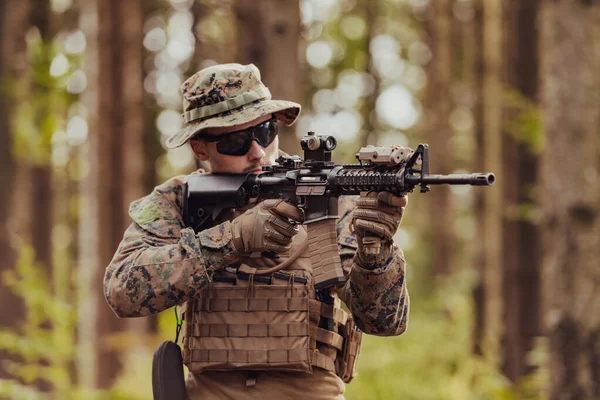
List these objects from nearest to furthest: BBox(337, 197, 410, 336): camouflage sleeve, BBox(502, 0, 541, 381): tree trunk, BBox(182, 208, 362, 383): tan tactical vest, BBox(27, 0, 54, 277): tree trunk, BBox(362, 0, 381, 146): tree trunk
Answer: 1. BBox(337, 197, 410, 336): camouflage sleeve
2. BBox(182, 208, 362, 383): tan tactical vest
3. BBox(502, 0, 541, 381): tree trunk
4. BBox(27, 0, 54, 277): tree trunk
5. BBox(362, 0, 381, 146): tree trunk

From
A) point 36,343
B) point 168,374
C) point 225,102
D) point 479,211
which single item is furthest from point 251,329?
point 479,211

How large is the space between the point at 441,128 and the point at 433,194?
1829mm

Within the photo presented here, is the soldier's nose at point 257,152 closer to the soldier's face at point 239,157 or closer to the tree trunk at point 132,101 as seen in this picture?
the soldier's face at point 239,157

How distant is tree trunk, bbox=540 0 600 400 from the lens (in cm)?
710

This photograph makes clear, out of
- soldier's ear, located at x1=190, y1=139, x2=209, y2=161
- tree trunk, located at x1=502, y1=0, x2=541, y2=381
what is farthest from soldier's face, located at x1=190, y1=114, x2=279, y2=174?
tree trunk, located at x1=502, y1=0, x2=541, y2=381

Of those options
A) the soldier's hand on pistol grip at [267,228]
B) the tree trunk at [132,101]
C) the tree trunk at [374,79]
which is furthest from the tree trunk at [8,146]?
the tree trunk at [374,79]

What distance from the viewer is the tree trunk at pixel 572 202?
23.3ft

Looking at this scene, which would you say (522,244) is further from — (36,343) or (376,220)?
(376,220)

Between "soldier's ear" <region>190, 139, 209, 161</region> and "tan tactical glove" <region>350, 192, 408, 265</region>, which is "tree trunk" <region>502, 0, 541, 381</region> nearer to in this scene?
"soldier's ear" <region>190, 139, 209, 161</region>

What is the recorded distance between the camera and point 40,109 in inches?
531

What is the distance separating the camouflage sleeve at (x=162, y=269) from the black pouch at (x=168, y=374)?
278 millimetres

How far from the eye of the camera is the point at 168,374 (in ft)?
13.2

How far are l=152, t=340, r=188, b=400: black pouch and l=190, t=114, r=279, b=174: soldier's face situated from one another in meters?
0.82

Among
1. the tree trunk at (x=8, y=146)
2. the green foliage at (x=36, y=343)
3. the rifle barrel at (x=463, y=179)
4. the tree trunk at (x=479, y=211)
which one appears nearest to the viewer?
the rifle barrel at (x=463, y=179)
